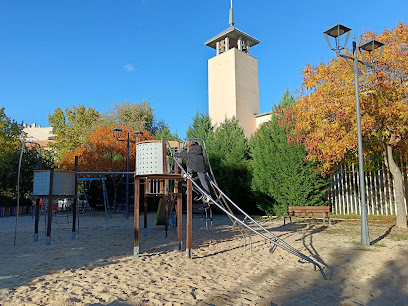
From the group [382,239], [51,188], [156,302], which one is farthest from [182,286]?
[382,239]

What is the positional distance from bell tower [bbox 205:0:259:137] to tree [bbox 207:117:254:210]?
A: 135 inches

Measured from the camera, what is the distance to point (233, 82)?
28000 mm

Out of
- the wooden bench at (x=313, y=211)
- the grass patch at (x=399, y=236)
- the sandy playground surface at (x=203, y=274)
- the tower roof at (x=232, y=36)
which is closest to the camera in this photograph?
the sandy playground surface at (x=203, y=274)

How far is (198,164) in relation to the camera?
8.86 metres

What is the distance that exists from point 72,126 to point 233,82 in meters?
20.7

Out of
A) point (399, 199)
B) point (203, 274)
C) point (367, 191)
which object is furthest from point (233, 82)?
point (203, 274)

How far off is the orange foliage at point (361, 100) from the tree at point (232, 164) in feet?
29.3

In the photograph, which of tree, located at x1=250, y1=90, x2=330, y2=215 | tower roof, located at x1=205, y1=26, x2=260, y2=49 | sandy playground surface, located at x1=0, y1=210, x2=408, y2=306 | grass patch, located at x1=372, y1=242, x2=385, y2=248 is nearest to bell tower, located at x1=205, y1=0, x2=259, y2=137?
tower roof, located at x1=205, y1=26, x2=260, y2=49

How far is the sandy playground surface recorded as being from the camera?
5102 millimetres

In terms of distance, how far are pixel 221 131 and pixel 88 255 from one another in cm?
1713

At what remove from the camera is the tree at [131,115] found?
128 feet

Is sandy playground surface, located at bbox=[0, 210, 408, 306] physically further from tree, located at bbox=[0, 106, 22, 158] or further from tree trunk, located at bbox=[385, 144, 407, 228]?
tree, located at bbox=[0, 106, 22, 158]

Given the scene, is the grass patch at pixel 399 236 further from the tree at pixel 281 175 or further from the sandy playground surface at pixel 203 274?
the tree at pixel 281 175

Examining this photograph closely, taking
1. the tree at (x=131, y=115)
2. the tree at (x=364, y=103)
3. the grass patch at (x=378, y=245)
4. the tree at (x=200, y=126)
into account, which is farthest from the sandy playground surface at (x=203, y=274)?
the tree at (x=131, y=115)
